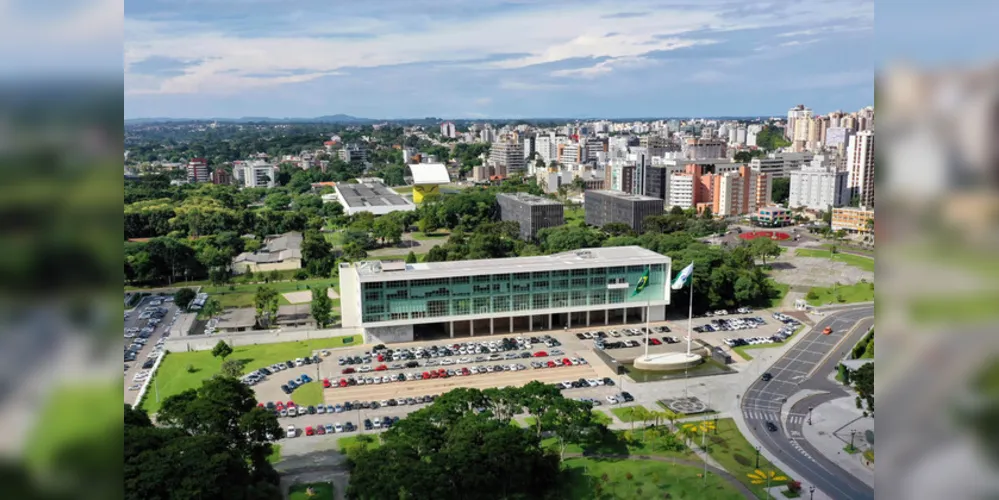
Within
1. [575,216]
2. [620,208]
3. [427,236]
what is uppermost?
[620,208]

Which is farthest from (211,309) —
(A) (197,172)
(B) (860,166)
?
(A) (197,172)

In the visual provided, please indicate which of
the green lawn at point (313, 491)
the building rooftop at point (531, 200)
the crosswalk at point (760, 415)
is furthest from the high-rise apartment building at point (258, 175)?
the crosswalk at point (760, 415)

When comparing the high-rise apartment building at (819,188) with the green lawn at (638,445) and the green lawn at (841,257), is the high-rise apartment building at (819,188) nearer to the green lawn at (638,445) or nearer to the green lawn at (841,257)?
the green lawn at (841,257)

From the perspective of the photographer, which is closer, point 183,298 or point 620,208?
point 183,298

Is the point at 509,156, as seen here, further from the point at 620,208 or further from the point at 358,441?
the point at 358,441

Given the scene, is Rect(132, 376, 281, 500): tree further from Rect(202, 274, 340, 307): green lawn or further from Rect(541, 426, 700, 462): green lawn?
Rect(202, 274, 340, 307): green lawn
